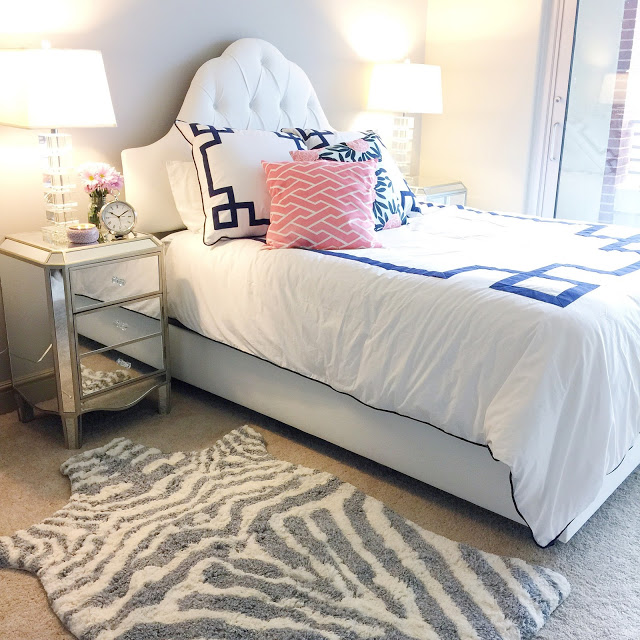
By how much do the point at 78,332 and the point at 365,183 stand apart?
3.71 ft

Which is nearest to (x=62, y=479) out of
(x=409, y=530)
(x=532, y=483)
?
(x=409, y=530)

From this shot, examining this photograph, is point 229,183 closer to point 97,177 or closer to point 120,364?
point 97,177

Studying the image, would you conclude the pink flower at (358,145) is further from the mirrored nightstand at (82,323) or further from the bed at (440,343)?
the mirrored nightstand at (82,323)

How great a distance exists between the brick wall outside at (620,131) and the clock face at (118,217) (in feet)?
8.74

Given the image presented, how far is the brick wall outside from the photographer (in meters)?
3.62

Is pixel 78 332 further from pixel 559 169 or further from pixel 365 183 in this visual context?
pixel 559 169

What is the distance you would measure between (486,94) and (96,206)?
259 centimetres

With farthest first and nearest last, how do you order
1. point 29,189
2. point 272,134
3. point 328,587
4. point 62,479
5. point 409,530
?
1. point 272,134
2. point 29,189
3. point 62,479
4. point 409,530
5. point 328,587

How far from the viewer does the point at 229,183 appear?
2.58 meters

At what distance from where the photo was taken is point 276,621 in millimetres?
1570

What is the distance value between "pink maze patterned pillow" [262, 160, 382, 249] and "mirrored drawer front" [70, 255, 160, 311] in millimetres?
435

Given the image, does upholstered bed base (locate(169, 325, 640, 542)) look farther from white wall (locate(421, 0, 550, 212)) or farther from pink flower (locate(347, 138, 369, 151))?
white wall (locate(421, 0, 550, 212))

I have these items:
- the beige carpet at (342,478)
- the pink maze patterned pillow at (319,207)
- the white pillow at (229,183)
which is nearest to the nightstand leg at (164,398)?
the beige carpet at (342,478)

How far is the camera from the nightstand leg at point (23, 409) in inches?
99.7
